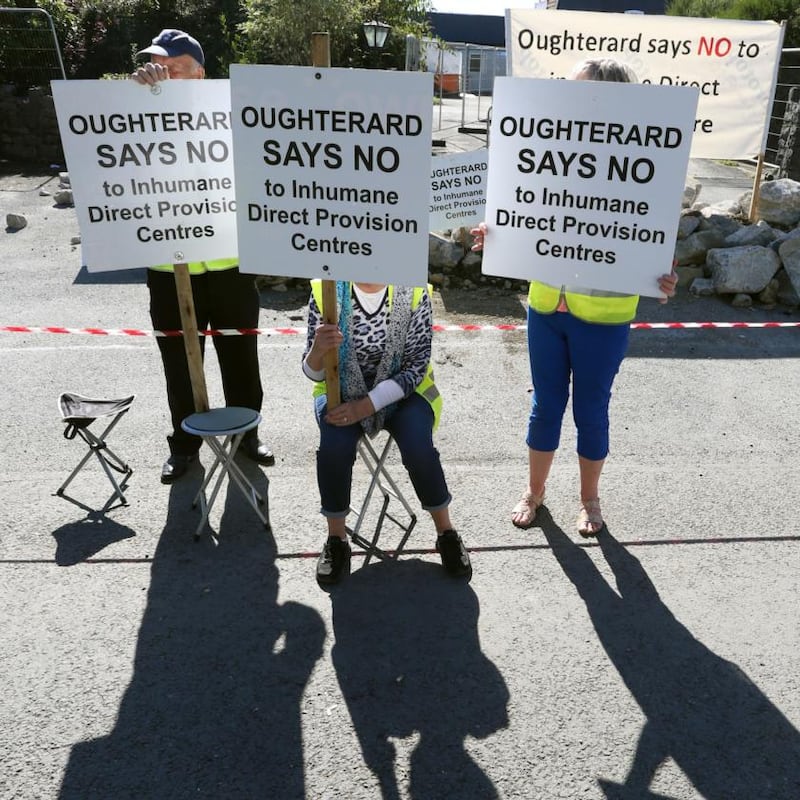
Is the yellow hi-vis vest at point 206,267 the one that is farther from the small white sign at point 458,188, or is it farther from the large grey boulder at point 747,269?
the large grey boulder at point 747,269

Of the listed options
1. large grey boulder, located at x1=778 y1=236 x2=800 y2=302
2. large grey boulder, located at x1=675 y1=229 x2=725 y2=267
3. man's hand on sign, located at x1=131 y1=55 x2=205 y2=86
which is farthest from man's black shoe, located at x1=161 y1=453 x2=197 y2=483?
large grey boulder, located at x1=778 y1=236 x2=800 y2=302

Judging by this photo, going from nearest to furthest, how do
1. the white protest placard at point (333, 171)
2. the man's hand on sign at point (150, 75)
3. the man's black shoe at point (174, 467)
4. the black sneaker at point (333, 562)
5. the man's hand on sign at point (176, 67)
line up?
1. the white protest placard at point (333, 171)
2. the man's hand on sign at point (150, 75)
3. the man's hand on sign at point (176, 67)
4. the black sneaker at point (333, 562)
5. the man's black shoe at point (174, 467)

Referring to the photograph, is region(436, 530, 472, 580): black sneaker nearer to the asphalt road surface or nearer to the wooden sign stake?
the asphalt road surface

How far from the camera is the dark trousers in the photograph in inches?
168

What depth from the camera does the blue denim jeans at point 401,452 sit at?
3.42m

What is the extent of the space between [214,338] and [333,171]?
1671 mm

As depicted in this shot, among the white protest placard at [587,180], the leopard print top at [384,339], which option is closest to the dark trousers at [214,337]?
the leopard print top at [384,339]

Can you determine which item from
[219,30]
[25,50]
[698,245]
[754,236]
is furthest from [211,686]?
[219,30]

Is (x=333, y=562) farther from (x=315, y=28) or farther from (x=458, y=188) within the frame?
(x=315, y=28)

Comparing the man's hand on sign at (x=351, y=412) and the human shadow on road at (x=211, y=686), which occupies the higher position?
the man's hand on sign at (x=351, y=412)

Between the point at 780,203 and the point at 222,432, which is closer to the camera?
the point at 222,432

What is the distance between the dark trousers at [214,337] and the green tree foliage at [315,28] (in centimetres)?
1237

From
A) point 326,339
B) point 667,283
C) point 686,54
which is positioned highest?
point 686,54

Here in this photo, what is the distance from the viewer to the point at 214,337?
4.45 m
